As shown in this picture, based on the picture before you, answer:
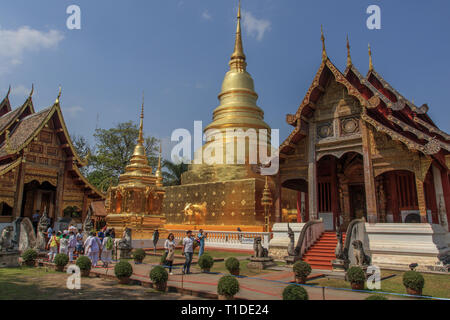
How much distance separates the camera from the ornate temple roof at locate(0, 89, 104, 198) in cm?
1622

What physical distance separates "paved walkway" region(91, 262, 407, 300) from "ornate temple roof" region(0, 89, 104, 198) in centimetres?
880

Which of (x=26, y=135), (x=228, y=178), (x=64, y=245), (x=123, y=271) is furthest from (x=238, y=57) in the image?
(x=123, y=271)

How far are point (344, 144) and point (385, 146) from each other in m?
1.75

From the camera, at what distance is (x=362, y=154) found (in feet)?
45.7

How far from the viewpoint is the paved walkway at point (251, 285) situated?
7449mm

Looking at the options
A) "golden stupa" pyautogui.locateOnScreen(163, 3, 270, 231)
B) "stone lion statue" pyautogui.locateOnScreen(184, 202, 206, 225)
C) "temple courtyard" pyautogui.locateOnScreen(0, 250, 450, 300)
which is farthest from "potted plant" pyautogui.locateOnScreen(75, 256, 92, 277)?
"stone lion statue" pyautogui.locateOnScreen(184, 202, 206, 225)

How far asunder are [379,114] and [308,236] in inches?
235

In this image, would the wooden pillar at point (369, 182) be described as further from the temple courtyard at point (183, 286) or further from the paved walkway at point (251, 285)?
the paved walkway at point (251, 285)

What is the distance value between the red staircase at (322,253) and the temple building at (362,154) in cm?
110

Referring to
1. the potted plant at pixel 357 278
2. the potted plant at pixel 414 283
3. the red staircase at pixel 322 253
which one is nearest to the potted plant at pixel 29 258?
the red staircase at pixel 322 253

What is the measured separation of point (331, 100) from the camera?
1528 centimetres

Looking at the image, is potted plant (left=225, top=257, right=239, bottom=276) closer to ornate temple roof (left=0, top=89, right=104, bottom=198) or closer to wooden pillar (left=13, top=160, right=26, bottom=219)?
ornate temple roof (left=0, top=89, right=104, bottom=198)

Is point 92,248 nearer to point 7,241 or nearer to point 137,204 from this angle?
point 7,241

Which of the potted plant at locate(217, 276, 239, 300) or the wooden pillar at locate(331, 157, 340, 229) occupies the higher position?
the wooden pillar at locate(331, 157, 340, 229)
